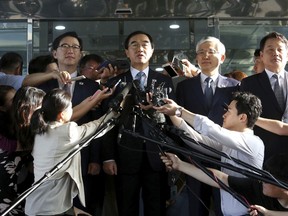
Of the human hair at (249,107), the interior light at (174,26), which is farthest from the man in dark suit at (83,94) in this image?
the interior light at (174,26)

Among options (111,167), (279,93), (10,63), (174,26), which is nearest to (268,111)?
(279,93)

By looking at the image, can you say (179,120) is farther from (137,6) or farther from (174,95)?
(137,6)

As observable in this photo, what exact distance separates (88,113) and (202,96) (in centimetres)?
81

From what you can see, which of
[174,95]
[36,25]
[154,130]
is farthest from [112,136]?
[36,25]

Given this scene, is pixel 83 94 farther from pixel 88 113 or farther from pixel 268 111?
pixel 268 111

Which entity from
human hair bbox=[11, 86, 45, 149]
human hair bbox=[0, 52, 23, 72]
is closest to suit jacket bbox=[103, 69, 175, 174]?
human hair bbox=[11, 86, 45, 149]

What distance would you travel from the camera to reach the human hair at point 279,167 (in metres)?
2.29

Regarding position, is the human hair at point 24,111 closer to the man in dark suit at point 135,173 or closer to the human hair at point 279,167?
the man in dark suit at point 135,173

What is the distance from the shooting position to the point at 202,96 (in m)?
3.40

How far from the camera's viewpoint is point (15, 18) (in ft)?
19.0

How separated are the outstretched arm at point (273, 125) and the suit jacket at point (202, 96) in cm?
34

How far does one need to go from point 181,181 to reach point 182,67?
960 mm

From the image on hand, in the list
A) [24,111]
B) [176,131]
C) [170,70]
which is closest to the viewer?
[176,131]

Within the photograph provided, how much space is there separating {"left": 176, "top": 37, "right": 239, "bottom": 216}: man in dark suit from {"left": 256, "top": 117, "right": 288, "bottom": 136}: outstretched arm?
12.9 inches
